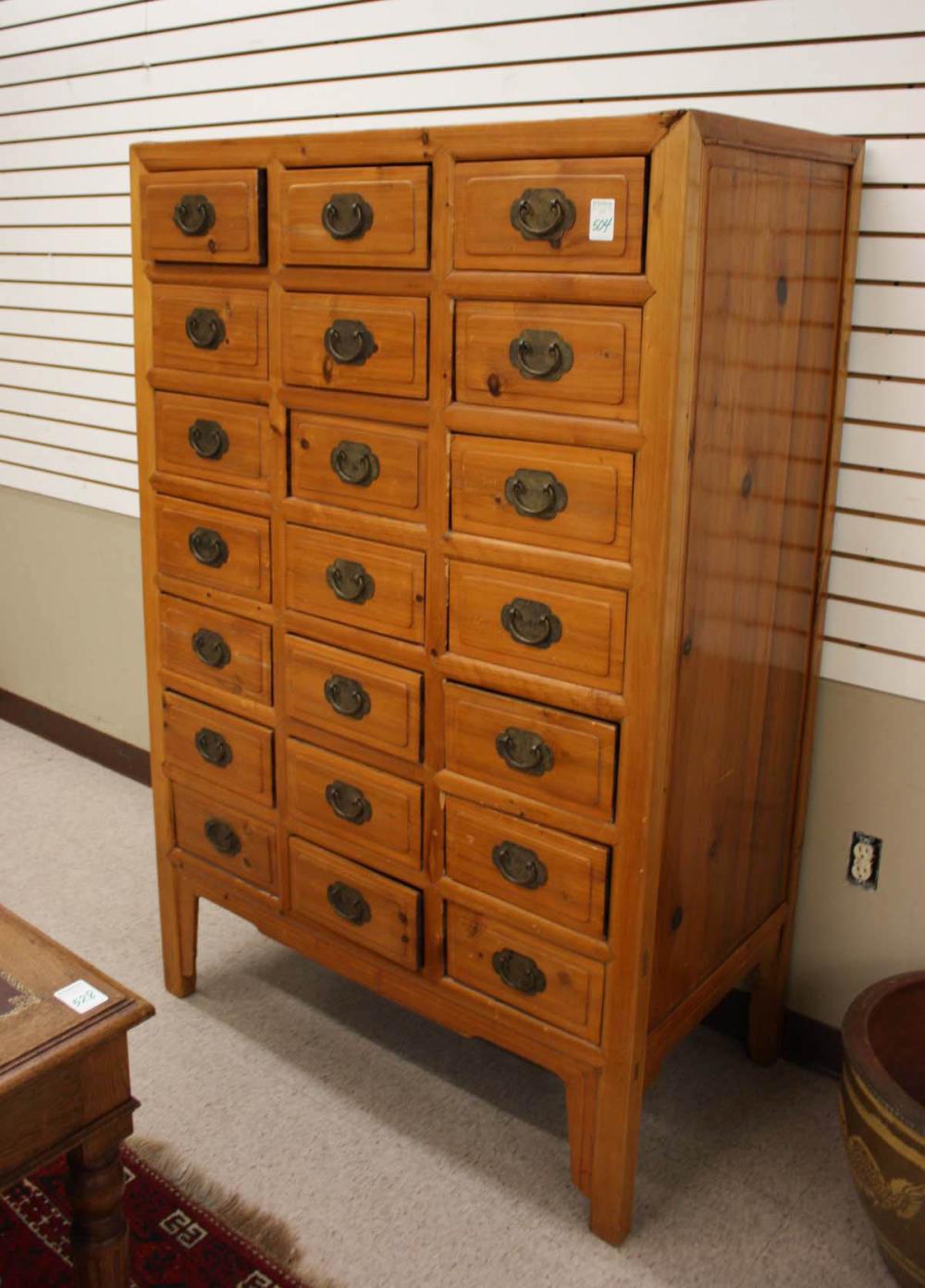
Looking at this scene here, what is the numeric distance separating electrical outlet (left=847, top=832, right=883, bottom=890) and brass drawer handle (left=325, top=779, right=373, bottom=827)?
3.53ft

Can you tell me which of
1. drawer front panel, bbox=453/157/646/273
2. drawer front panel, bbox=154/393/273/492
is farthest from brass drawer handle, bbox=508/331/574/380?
drawer front panel, bbox=154/393/273/492

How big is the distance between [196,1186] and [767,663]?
1557 millimetres

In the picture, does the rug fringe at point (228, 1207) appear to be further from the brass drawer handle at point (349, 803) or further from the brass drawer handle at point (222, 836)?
the brass drawer handle at point (349, 803)

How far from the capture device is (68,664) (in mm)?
4699

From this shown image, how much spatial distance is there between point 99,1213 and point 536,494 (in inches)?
51.3

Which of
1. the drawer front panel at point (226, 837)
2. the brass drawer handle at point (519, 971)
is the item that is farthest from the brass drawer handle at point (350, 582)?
the brass drawer handle at point (519, 971)

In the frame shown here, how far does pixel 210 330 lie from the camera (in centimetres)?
259

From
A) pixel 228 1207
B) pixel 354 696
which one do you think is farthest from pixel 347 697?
pixel 228 1207

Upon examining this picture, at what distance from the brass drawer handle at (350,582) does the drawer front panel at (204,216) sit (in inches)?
24.2

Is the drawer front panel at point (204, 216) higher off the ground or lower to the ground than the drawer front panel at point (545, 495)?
higher

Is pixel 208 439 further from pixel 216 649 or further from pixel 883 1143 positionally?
pixel 883 1143

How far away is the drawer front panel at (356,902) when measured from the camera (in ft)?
8.55

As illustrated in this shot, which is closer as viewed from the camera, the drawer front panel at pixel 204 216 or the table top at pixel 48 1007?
the table top at pixel 48 1007

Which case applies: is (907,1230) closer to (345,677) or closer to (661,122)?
(345,677)
